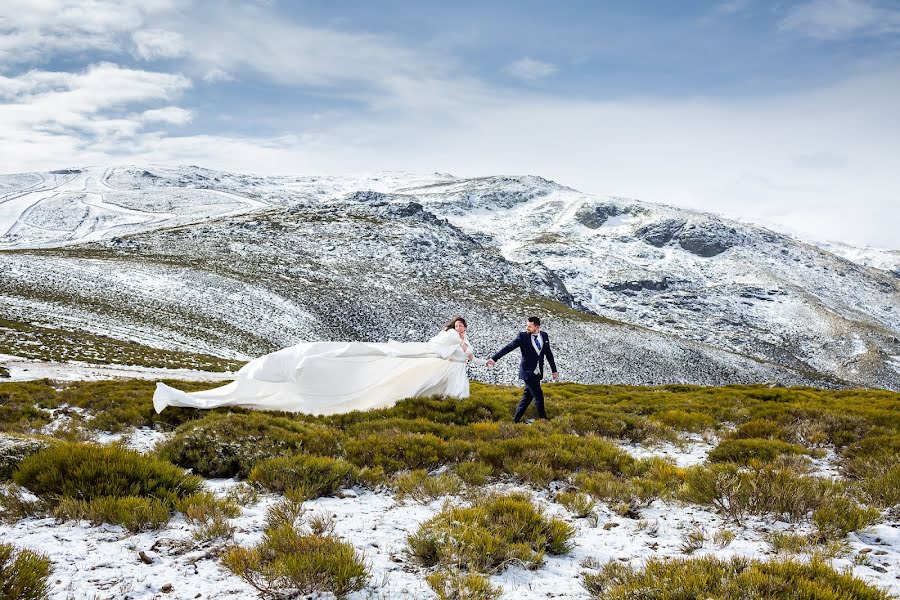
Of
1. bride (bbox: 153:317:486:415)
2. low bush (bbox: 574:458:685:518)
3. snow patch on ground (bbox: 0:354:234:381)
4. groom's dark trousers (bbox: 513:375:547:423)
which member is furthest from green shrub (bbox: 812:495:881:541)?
snow patch on ground (bbox: 0:354:234:381)

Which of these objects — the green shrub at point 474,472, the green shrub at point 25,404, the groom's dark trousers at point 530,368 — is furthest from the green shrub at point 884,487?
the green shrub at point 25,404

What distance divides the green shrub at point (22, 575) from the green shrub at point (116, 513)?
100 cm

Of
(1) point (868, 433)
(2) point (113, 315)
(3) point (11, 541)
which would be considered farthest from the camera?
(2) point (113, 315)

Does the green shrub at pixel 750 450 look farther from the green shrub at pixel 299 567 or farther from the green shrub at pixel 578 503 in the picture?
the green shrub at pixel 299 567

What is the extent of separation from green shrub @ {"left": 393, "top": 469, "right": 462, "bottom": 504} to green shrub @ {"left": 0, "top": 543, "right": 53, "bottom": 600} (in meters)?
4.06

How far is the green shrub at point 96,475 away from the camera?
558 cm

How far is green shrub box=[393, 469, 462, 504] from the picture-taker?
690 centimetres

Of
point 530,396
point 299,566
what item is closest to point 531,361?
point 530,396

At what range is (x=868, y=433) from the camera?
36.7ft

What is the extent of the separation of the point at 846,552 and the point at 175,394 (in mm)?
13706

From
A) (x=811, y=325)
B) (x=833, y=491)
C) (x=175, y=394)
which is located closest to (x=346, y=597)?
(x=833, y=491)

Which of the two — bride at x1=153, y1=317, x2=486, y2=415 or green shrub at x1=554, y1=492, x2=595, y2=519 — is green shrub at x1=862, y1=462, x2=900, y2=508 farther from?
bride at x1=153, y1=317, x2=486, y2=415

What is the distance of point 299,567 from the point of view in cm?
416

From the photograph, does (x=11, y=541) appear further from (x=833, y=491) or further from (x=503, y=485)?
(x=833, y=491)
